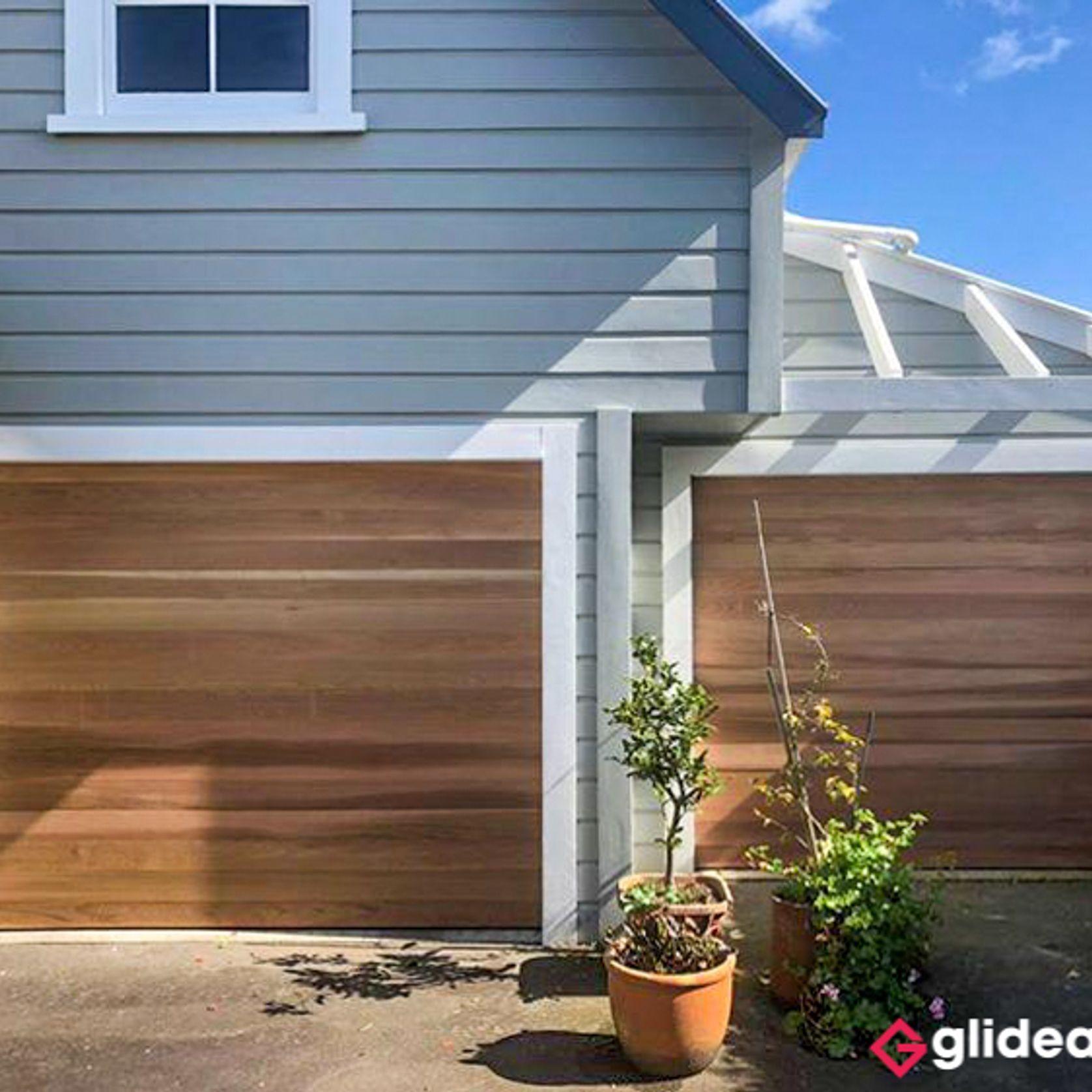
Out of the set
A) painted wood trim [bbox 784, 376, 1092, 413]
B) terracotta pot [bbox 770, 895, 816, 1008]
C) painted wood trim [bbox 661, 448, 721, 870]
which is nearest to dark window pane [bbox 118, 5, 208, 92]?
painted wood trim [bbox 661, 448, 721, 870]

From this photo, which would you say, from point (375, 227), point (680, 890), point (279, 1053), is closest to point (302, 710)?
point (279, 1053)

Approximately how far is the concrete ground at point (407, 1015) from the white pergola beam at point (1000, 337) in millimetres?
2354

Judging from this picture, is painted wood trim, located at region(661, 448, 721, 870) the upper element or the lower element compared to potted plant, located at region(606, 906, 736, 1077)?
upper

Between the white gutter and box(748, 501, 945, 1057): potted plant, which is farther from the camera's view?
the white gutter

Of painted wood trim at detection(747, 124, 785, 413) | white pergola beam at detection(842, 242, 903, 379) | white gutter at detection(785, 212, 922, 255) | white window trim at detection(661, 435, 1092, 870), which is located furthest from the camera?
white gutter at detection(785, 212, 922, 255)

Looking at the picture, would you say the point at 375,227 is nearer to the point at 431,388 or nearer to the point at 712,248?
the point at 431,388

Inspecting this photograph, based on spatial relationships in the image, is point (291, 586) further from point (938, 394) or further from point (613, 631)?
point (938, 394)

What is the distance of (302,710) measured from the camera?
4316 mm

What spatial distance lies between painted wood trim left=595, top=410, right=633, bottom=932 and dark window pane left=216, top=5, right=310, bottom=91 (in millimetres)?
1901

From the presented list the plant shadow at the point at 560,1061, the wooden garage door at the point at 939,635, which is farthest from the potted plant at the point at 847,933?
the wooden garage door at the point at 939,635

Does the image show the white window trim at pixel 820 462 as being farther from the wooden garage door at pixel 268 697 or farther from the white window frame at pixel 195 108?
the white window frame at pixel 195 108

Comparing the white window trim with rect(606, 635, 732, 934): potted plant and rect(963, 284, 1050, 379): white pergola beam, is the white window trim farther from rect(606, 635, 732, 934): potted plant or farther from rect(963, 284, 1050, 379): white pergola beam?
rect(606, 635, 732, 934): potted plant

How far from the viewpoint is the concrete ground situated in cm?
327

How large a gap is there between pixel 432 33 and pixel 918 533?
3.14 m
